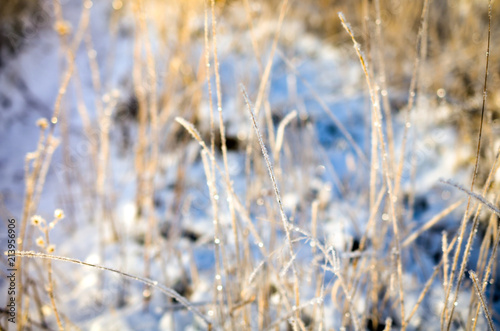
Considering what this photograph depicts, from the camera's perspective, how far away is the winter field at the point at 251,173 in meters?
0.64

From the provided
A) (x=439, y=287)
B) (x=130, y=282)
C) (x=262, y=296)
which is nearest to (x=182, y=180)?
(x=130, y=282)

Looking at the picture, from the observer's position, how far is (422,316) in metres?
0.84

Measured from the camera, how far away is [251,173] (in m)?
1.37

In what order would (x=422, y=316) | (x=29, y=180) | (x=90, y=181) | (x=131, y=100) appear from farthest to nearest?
1. (x=131, y=100)
2. (x=90, y=181)
3. (x=422, y=316)
4. (x=29, y=180)

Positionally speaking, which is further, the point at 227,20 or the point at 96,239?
the point at 227,20

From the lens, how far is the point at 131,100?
1.78 metres

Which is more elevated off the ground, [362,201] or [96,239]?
[96,239]

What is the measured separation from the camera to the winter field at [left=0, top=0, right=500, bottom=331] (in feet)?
2.10

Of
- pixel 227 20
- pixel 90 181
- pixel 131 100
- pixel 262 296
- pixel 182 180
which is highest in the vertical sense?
pixel 227 20

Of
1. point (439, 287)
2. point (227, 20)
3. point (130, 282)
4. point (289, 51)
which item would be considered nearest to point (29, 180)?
point (130, 282)

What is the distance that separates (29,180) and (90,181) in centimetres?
78

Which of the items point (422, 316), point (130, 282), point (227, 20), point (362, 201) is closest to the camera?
point (422, 316)

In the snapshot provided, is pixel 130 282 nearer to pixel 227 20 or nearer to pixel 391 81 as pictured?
pixel 391 81

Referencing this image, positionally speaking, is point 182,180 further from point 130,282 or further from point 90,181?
point 90,181
